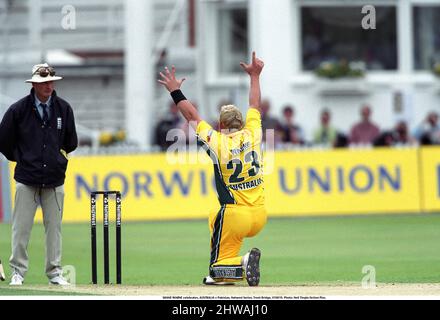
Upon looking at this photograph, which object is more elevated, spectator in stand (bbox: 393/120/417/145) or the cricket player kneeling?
spectator in stand (bbox: 393/120/417/145)

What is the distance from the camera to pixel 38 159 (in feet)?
48.3

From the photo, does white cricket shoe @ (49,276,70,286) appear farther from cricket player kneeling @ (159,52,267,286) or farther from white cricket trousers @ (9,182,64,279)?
cricket player kneeling @ (159,52,267,286)

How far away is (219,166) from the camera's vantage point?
14.3 m

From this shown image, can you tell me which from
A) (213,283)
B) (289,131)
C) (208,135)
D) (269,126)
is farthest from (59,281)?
(289,131)

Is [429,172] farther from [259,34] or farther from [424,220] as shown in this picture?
[259,34]

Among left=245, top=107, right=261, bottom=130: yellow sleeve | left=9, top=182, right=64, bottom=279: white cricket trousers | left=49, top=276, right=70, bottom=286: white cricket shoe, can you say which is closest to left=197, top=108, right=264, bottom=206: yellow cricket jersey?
left=245, top=107, right=261, bottom=130: yellow sleeve

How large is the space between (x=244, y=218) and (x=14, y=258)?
2735 mm

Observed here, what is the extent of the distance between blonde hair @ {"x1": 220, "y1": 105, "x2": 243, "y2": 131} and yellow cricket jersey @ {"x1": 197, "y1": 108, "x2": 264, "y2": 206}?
0.08 metres

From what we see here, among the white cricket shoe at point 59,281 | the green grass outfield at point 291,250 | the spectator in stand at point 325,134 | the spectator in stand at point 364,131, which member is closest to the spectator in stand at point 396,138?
the spectator in stand at point 364,131

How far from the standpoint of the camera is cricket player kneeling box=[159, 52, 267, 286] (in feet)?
46.9

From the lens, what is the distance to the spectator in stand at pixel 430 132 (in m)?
28.7

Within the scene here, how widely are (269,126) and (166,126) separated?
2634mm

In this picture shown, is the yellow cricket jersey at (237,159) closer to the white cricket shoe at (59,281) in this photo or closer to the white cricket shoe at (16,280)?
the white cricket shoe at (59,281)

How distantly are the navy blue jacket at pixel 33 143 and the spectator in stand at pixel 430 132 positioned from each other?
15.3 meters
